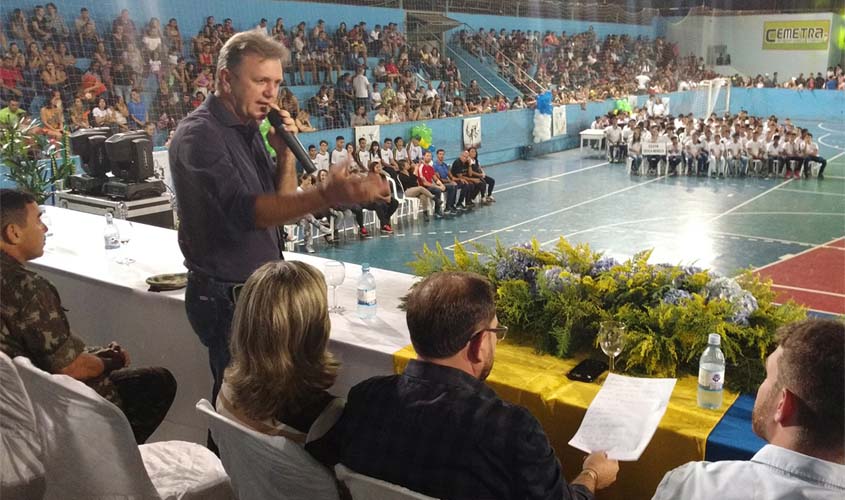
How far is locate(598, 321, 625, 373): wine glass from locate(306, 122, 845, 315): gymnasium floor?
456 cm

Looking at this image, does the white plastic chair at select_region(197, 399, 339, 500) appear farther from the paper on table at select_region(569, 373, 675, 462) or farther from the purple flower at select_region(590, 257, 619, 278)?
the purple flower at select_region(590, 257, 619, 278)

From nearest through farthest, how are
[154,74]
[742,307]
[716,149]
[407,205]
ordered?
1. [742,307]
2. [154,74]
3. [407,205]
4. [716,149]

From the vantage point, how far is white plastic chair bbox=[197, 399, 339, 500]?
57.7 inches

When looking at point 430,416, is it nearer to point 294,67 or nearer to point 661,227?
point 661,227

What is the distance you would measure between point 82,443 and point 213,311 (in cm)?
62

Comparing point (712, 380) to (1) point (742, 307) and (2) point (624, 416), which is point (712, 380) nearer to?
(2) point (624, 416)

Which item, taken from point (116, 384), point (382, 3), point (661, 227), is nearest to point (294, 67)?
point (382, 3)

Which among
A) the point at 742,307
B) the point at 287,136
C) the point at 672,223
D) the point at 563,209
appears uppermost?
the point at 287,136

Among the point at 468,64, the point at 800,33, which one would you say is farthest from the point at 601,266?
the point at 468,64

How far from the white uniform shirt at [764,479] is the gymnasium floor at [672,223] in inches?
205

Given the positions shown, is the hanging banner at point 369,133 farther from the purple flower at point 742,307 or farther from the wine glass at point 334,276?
the purple flower at point 742,307

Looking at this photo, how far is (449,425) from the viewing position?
132cm

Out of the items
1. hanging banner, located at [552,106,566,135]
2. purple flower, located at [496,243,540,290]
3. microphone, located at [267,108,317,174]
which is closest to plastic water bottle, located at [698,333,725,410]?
purple flower, located at [496,243,540,290]

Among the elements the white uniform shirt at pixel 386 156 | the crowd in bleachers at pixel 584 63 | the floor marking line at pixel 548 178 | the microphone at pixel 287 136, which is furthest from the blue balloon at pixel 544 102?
the microphone at pixel 287 136
